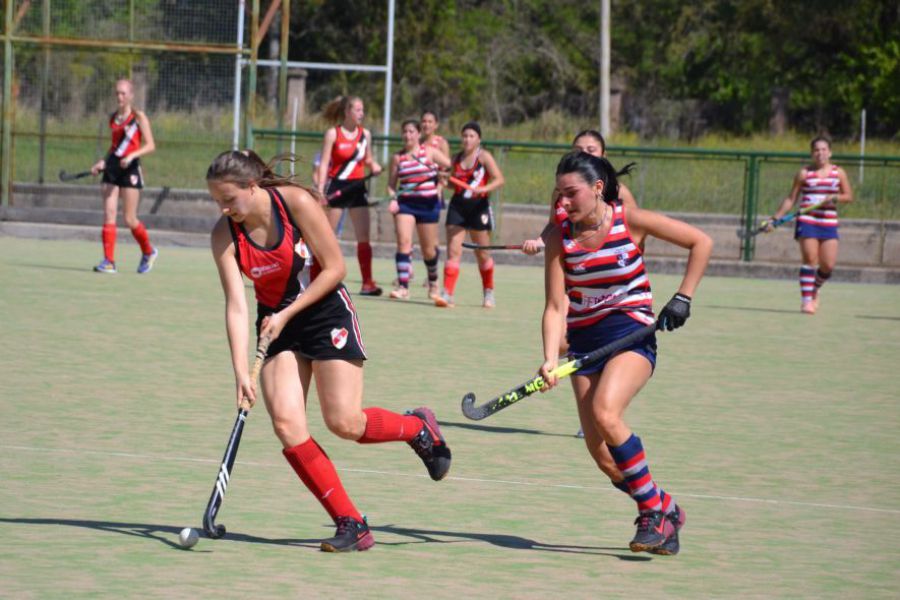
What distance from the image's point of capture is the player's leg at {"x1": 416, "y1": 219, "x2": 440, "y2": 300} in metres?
15.5

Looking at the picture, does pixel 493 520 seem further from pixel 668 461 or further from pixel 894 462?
pixel 894 462

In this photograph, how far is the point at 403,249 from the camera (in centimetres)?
1581

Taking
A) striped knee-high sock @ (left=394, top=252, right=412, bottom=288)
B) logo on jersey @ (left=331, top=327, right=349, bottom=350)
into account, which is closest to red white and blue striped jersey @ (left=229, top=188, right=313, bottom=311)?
logo on jersey @ (left=331, top=327, right=349, bottom=350)

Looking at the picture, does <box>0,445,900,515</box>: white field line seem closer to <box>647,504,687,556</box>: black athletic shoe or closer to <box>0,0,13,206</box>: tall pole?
<box>647,504,687,556</box>: black athletic shoe

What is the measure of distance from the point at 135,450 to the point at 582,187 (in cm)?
288

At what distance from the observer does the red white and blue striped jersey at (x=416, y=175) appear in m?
15.6

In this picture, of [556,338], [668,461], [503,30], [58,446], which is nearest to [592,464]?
[668,461]

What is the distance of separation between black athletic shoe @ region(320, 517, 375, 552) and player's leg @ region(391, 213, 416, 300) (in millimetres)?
9947

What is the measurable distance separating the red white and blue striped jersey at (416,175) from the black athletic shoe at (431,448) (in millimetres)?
9045

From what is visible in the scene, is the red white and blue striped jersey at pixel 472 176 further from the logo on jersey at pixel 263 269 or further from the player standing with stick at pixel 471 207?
the logo on jersey at pixel 263 269

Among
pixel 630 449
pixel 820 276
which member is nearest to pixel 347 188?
pixel 820 276

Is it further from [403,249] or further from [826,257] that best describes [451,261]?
[826,257]

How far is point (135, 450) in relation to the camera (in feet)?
25.0

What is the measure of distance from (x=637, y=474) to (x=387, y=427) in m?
1.06
